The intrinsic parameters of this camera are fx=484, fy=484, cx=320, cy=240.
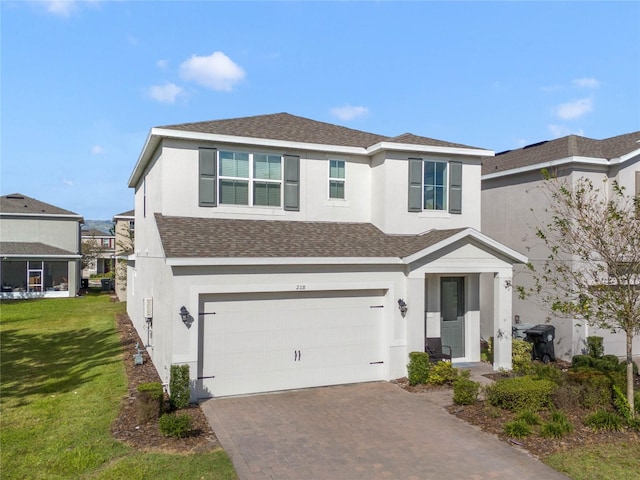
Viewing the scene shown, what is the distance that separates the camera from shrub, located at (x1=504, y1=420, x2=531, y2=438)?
8.79m

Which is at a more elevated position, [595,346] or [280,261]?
[280,261]

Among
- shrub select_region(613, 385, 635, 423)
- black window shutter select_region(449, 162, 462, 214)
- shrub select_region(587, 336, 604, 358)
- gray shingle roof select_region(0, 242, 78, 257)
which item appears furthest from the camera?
gray shingle roof select_region(0, 242, 78, 257)

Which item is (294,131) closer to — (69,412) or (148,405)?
(148,405)

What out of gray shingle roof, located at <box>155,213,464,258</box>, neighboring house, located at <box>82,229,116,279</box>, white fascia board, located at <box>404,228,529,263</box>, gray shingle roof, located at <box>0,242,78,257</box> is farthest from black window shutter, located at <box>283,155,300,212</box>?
neighboring house, located at <box>82,229,116,279</box>

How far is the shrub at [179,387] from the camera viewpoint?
10328 millimetres

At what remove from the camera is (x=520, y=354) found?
46.7 ft

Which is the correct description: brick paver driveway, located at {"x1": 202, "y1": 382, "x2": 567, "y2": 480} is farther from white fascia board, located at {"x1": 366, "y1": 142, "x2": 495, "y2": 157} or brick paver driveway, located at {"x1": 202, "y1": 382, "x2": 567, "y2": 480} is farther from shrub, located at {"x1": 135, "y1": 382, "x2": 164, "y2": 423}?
white fascia board, located at {"x1": 366, "y1": 142, "x2": 495, "y2": 157}

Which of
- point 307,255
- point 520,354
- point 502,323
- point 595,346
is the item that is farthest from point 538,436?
point 595,346

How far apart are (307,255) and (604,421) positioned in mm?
7098

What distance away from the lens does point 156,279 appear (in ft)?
44.7

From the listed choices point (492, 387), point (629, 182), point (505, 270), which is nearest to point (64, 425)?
point (492, 387)

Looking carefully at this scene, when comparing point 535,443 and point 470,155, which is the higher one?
point 470,155

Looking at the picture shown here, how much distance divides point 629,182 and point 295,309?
12.4 m

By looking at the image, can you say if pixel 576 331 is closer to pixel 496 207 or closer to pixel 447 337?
pixel 447 337
